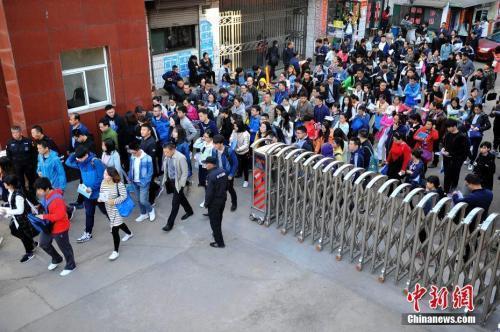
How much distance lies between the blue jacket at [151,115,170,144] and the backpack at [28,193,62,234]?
352 centimetres

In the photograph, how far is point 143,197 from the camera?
8.46 m

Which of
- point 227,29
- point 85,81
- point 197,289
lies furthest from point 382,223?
point 227,29

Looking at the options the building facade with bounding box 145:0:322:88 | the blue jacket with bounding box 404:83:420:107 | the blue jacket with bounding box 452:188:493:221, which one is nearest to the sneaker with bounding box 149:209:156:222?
the blue jacket with bounding box 452:188:493:221

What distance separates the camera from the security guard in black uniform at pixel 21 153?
8.60 meters

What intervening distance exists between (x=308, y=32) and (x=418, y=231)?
1565cm

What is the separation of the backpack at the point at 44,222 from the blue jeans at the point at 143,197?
1.81 m

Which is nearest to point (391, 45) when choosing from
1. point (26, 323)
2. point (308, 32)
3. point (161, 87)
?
point (308, 32)

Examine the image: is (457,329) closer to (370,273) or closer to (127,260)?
(370,273)

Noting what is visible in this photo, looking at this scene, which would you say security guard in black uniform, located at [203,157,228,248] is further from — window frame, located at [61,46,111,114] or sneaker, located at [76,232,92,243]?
window frame, located at [61,46,111,114]

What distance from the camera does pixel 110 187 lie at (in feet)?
23.5

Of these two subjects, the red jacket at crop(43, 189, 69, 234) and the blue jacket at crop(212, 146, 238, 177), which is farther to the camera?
the blue jacket at crop(212, 146, 238, 177)

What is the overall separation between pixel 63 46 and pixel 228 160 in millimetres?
3953

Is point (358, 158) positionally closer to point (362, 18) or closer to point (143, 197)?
point (143, 197)
